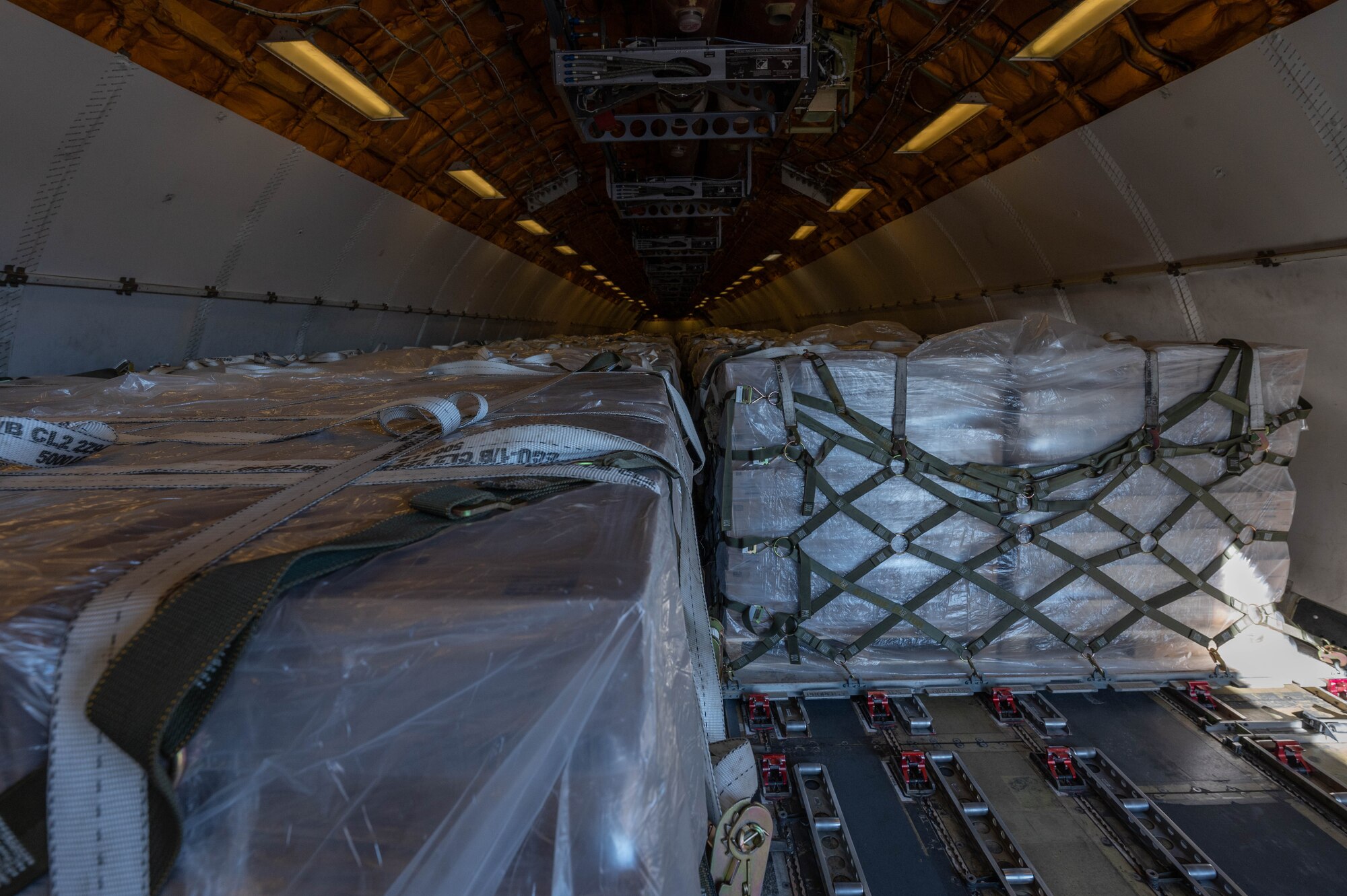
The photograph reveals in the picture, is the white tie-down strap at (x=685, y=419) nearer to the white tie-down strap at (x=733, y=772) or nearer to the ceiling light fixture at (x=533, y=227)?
the white tie-down strap at (x=733, y=772)

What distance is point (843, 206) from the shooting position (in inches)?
430

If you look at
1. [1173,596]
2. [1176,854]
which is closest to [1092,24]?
[1173,596]

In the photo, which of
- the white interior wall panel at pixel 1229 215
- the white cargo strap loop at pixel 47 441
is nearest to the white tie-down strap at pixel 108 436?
the white cargo strap loop at pixel 47 441

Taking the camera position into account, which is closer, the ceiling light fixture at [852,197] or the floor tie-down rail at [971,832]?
the floor tie-down rail at [971,832]

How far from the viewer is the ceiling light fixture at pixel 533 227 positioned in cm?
1243

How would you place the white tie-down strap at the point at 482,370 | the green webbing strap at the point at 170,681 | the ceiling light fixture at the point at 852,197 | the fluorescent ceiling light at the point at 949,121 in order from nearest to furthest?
the green webbing strap at the point at 170,681 < the white tie-down strap at the point at 482,370 < the fluorescent ceiling light at the point at 949,121 < the ceiling light fixture at the point at 852,197

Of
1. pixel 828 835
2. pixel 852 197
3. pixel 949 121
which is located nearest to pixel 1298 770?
pixel 828 835

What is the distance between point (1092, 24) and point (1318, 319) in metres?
2.71

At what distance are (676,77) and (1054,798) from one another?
5217 mm

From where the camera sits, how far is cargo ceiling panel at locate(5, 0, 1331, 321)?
15.4 feet

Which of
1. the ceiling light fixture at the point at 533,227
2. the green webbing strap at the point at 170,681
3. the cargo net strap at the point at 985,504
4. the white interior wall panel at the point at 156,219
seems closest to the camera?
the green webbing strap at the point at 170,681

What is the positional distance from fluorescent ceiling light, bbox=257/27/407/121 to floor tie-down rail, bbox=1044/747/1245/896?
6909 mm

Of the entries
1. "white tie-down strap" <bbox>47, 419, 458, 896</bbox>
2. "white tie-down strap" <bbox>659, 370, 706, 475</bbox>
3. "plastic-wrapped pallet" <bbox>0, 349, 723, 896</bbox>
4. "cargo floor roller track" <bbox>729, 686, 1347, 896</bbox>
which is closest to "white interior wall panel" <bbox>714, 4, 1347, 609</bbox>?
"cargo floor roller track" <bbox>729, 686, 1347, 896</bbox>

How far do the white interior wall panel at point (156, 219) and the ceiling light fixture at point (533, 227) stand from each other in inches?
92.0
